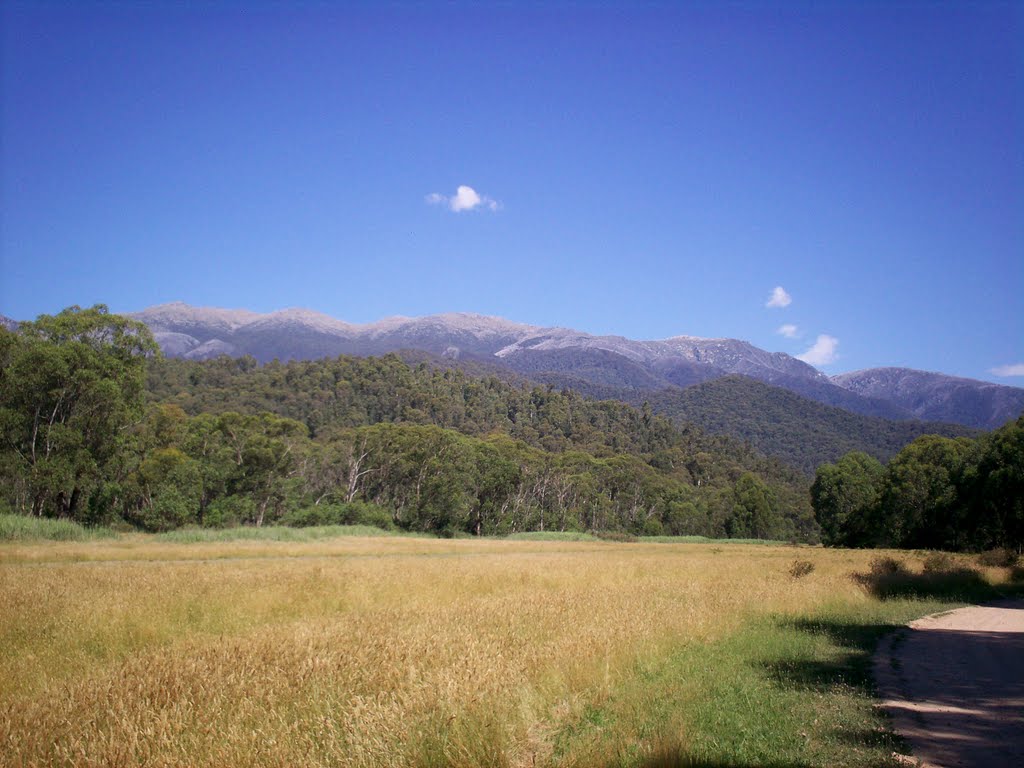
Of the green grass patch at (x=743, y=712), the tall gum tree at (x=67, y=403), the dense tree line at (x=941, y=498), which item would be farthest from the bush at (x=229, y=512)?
the dense tree line at (x=941, y=498)

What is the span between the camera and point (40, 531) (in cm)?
3369

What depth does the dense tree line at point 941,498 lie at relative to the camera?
160 ft

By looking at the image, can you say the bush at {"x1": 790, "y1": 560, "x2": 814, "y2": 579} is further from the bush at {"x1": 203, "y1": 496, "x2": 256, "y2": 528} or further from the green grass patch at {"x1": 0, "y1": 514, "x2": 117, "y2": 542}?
the bush at {"x1": 203, "y1": 496, "x2": 256, "y2": 528}

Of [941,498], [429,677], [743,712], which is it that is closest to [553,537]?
[941,498]

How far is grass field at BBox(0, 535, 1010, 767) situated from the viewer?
5.45m

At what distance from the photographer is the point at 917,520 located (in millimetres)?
65250

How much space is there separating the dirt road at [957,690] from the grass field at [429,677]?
420mm

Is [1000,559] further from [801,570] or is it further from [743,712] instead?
[743,712]

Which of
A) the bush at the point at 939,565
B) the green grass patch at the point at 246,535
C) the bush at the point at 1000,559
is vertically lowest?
the green grass patch at the point at 246,535

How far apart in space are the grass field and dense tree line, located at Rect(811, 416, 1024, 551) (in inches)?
1666

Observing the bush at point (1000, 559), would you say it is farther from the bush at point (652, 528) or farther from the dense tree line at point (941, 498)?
the bush at point (652, 528)

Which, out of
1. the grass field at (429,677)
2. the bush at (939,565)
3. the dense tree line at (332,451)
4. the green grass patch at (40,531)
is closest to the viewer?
the grass field at (429,677)

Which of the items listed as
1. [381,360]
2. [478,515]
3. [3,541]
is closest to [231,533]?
[3,541]

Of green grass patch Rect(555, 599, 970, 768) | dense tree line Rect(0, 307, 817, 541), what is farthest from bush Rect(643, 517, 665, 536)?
green grass patch Rect(555, 599, 970, 768)
